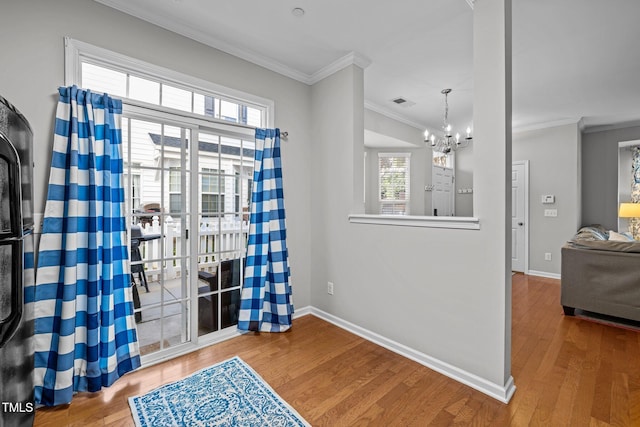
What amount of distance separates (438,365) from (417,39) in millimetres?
2715

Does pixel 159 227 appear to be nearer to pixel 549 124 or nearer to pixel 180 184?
pixel 180 184

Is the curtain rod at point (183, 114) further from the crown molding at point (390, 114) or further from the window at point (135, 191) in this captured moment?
the crown molding at point (390, 114)

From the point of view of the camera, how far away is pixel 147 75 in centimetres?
223

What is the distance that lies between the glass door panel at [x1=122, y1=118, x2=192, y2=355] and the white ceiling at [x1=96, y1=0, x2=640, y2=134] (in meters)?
0.92

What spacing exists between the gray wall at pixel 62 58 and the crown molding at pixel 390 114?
1.52 metres

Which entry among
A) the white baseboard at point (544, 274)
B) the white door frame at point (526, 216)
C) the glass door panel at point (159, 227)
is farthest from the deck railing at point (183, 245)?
the white baseboard at point (544, 274)

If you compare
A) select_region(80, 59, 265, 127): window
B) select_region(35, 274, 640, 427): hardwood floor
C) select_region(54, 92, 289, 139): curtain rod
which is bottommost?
select_region(35, 274, 640, 427): hardwood floor

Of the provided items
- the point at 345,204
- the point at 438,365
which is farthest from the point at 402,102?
the point at 438,365

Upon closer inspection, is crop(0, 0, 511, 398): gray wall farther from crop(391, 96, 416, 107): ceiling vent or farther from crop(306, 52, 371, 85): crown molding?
crop(391, 96, 416, 107): ceiling vent

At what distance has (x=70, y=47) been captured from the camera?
1877 millimetres

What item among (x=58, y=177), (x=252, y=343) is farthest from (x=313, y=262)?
(x=58, y=177)

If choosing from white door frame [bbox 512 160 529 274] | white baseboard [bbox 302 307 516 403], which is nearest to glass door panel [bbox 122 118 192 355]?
white baseboard [bbox 302 307 516 403]

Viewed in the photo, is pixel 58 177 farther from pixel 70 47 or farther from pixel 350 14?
pixel 350 14

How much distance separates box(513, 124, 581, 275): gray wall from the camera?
475cm
